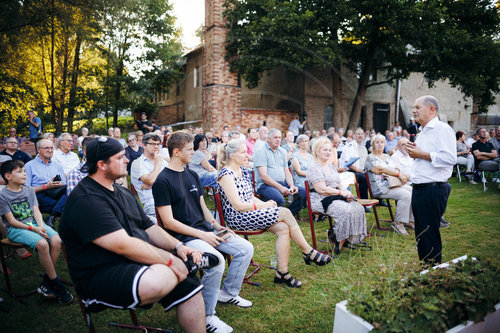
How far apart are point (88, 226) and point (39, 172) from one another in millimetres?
3643

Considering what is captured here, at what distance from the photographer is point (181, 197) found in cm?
311

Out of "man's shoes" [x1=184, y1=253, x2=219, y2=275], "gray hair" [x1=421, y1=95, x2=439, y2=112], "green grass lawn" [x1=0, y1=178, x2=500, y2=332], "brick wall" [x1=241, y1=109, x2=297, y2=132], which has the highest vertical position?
"brick wall" [x1=241, y1=109, x2=297, y2=132]

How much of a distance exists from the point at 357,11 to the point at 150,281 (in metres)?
15.9

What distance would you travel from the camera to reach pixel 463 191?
358 inches

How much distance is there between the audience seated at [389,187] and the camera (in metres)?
5.64

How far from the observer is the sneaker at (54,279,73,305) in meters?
3.20

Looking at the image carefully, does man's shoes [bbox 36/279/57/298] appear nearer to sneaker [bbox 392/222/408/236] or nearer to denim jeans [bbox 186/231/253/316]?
denim jeans [bbox 186/231/253/316]

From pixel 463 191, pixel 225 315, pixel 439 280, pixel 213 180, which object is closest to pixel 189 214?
pixel 225 315

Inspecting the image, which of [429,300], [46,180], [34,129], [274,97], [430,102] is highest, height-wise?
[274,97]

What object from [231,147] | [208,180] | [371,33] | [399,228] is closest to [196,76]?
[371,33]

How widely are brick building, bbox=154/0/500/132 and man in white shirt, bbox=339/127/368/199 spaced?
9153 mm

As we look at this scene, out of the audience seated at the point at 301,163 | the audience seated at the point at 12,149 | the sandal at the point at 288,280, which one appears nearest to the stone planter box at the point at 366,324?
the sandal at the point at 288,280

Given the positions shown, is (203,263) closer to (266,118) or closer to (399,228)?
(399,228)

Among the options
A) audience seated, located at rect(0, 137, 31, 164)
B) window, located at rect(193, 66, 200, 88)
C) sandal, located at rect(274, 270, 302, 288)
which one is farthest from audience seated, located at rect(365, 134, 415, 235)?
window, located at rect(193, 66, 200, 88)
